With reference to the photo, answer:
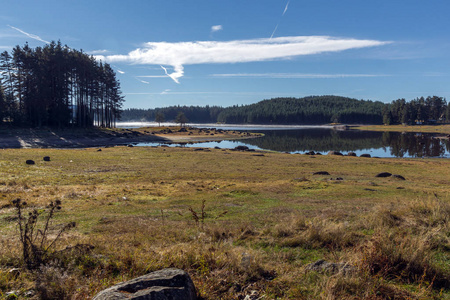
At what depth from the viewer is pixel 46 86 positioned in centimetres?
7525

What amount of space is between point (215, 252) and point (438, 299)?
4090mm

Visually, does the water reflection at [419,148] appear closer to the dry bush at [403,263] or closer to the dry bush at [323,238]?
the dry bush at [323,238]

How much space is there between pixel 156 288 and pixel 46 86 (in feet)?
285

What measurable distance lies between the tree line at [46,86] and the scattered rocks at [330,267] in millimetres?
82215

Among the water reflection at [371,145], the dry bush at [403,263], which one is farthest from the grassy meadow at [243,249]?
the water reflection at [371,145]

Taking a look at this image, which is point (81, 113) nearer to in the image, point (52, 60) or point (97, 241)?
point (52, 60)

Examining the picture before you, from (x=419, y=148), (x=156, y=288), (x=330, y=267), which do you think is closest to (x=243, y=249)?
(x=330, y=267)

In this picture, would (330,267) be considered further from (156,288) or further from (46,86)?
(46,86)

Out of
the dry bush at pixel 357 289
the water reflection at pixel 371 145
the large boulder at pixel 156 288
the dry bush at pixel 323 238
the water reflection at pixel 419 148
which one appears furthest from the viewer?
the water reflection at pixel 371 145

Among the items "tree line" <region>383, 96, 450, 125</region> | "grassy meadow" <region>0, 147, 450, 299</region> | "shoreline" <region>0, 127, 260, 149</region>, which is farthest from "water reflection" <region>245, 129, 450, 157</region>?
"tree line" <region>383, 96, 450, 125</region>

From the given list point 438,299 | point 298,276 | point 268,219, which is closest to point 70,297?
point 298,276

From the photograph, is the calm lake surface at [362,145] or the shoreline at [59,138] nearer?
the shoreline at [59,138]

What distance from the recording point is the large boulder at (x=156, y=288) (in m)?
4.07

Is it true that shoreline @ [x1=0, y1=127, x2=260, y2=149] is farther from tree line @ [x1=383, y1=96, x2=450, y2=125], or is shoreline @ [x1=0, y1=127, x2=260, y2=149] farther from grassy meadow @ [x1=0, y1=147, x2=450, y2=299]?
tree line @ [x1=383, y1=96, x2=450, y2=125]
